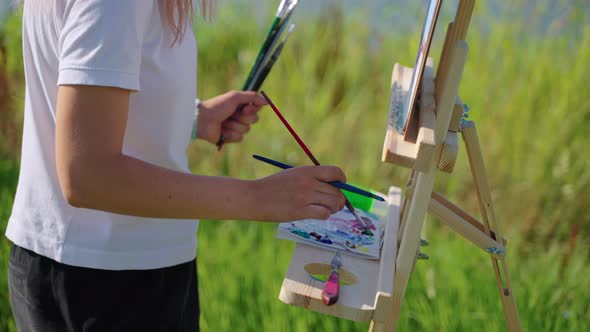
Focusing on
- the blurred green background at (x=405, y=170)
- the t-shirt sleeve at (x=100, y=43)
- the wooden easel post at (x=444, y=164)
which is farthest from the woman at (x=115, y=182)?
the blurred green background at (x=405, y=170)

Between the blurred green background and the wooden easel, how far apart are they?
82cm

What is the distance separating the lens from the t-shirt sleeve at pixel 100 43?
0.92 meters

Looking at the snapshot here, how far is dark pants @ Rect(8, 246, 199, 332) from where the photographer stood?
1179 mm

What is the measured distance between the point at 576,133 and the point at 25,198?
2232 mm

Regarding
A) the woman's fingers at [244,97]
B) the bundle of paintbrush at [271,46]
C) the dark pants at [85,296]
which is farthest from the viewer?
the woman's fingers at [244,97]

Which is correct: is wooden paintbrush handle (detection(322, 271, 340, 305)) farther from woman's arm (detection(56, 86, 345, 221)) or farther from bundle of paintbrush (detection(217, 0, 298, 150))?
bundle of paintbrush (detection(217, 0, 298, 150))

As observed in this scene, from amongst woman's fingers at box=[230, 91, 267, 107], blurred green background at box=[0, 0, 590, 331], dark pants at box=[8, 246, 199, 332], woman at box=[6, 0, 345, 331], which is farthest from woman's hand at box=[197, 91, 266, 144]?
blurred green background at box=[0, 0, 590, 331]

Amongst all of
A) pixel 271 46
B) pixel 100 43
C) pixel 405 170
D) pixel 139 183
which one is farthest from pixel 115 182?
pixel 405 170

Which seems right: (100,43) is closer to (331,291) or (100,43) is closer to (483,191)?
(331,291)

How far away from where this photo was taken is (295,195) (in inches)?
40.8

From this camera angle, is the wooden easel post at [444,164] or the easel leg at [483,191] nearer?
the wooden easel post at [444,164]

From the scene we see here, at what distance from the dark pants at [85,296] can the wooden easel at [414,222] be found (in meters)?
0.25

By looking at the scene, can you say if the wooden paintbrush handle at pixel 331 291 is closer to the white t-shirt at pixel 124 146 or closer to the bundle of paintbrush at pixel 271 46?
the white t-shirt at pixel 124 146

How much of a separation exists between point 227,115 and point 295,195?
2.02ft
